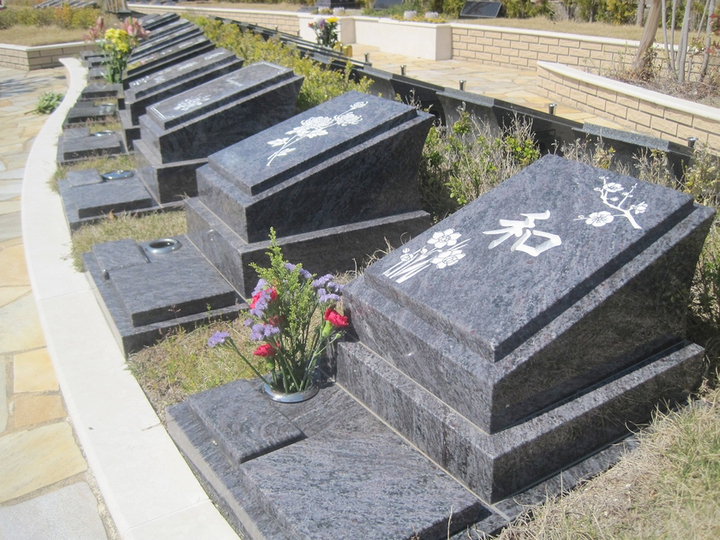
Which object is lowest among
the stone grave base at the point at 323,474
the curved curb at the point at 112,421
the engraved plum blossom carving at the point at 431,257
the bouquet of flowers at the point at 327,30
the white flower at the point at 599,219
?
the curved curb at the point at 112,421

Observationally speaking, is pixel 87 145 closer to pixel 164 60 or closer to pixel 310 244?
pixel 164 60

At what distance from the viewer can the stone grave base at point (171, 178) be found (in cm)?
572

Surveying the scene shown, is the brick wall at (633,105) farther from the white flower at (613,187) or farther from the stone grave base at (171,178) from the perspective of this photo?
the stone grave base at (171,178)

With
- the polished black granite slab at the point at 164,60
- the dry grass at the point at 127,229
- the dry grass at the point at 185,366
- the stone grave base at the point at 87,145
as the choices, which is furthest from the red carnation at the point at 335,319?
the polished black granite slab at the point at 164,60

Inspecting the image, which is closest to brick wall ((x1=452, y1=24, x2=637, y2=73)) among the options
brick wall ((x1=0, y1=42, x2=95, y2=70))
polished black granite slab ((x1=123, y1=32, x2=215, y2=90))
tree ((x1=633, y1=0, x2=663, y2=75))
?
tree ((x1=633, y1=0, x2=663, y2=75))

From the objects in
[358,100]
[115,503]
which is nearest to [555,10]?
[358,100]

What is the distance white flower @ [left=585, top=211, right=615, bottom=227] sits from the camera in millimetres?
2748

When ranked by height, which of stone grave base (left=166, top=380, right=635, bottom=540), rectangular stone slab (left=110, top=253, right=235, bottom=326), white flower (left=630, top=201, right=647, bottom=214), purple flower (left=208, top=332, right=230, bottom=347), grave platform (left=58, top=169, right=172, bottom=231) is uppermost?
white flower (left=630, top=201, right=647, bottom=214)

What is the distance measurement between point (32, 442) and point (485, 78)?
10.6m

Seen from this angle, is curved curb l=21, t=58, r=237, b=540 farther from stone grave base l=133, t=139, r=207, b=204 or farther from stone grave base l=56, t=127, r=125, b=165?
stone grave base l=56, t=127, r=125, b=165

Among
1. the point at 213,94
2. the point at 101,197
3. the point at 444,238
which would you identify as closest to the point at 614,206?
the point at 444,238

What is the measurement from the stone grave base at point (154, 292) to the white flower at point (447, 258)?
4.82 ft

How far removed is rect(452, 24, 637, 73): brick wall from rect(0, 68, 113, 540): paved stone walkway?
8.35 m

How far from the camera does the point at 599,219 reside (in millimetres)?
2773
